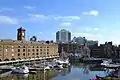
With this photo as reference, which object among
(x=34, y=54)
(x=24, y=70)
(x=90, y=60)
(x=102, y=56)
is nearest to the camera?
(x=24, y=70)

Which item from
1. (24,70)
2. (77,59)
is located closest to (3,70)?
(24,70)

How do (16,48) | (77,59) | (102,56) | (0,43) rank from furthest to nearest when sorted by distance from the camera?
(102,56), (77,59), (16,48), (0,43)

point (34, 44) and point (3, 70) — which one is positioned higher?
point (34, 44)

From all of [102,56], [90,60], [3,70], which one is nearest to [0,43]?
[3,70]

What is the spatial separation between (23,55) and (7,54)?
34.4ft

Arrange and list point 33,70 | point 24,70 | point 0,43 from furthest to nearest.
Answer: point 0,43, point 33,70, point 24,70

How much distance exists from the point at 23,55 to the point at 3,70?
2586 centimetres

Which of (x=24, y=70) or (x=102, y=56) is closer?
(x=24, y=70)

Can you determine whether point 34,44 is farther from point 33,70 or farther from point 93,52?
point 93,52

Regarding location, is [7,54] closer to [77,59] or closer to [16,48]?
A: [16,48]

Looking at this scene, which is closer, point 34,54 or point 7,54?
point 7,54

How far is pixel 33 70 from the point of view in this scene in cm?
7406

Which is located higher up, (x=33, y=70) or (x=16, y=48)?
(x=16, y=48)

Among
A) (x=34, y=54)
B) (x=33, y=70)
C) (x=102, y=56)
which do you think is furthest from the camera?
(x=102, y=56)
